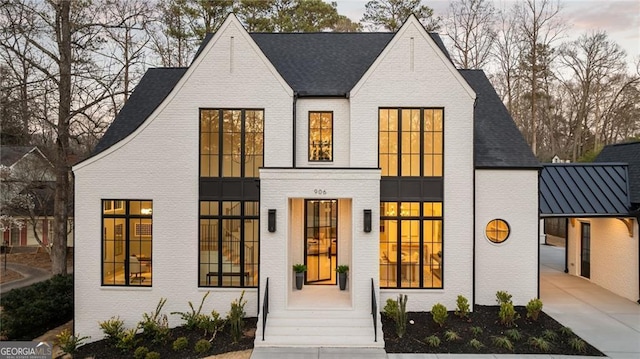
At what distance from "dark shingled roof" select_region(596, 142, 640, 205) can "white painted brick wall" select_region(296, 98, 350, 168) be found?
1031cm

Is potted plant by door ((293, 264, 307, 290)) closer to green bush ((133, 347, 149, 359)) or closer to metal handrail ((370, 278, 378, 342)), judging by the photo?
metal handrail ((370, 278, 378, 342))

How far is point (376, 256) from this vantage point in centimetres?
1044

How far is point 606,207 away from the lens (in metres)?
13.0

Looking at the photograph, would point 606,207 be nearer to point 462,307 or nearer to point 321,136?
point 462,307

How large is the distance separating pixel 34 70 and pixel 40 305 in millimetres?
9305

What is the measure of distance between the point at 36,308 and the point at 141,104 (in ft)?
25.2

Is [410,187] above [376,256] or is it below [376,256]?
above

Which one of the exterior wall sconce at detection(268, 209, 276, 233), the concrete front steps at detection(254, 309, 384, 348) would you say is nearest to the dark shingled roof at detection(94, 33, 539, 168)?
the exterior wall sconce at detection(268, 209, 276, 233)

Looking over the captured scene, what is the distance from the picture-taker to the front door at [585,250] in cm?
1546

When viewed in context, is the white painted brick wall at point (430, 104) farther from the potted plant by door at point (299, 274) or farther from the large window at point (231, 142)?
the large window at point (231, 142)

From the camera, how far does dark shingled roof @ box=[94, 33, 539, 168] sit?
12336 mm

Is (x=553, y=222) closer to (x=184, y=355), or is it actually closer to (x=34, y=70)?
(x=184, y=355)

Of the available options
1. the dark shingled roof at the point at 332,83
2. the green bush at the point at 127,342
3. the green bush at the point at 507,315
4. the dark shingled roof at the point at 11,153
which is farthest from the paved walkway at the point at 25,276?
the green bush at the point at 507,315

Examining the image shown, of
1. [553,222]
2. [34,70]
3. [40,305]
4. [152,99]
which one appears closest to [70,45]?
[34,70]
